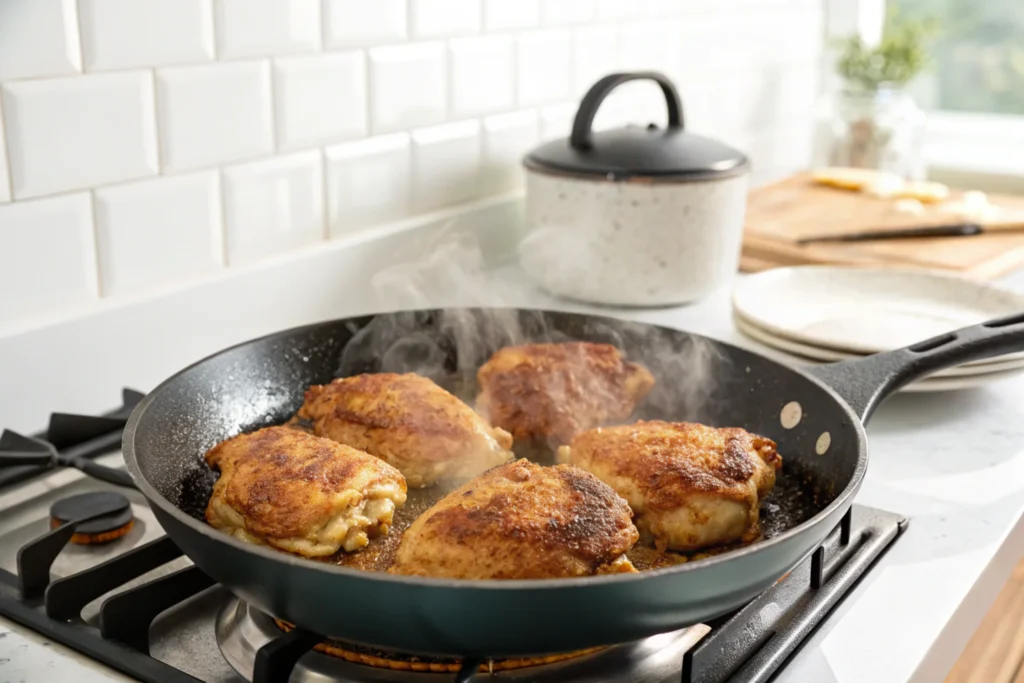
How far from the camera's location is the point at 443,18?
1.50 metres

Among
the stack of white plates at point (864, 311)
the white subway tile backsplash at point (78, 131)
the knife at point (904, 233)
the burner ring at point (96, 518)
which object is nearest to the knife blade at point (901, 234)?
the knife at point (904, 233)

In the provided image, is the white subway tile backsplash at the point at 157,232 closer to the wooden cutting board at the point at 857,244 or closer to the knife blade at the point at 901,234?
the wooden cutting board at the point at 857,244

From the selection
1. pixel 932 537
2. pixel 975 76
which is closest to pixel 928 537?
pixel 932 537

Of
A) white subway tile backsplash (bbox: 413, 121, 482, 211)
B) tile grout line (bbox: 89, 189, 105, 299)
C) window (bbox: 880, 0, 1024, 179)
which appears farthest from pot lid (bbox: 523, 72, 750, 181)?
window (bbox: 880, 0, 1024, 179)

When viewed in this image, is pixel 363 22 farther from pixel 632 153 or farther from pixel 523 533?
pixel 523 533

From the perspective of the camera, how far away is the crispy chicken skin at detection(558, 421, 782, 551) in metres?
0.89

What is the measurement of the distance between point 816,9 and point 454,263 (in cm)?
147

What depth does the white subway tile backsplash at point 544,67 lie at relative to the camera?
1689mm

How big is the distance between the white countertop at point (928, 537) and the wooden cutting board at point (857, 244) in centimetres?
Answer: 42

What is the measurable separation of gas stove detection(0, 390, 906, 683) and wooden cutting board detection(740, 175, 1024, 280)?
0.97m

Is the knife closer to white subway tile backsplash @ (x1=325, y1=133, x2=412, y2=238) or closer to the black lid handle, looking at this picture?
the black lid handle

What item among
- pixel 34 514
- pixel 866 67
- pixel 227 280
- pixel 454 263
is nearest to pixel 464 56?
pixel 454 263

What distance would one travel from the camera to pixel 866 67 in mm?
2441

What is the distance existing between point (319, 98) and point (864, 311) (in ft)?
2.69
